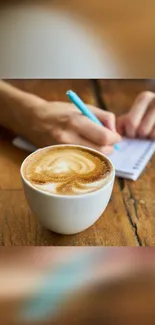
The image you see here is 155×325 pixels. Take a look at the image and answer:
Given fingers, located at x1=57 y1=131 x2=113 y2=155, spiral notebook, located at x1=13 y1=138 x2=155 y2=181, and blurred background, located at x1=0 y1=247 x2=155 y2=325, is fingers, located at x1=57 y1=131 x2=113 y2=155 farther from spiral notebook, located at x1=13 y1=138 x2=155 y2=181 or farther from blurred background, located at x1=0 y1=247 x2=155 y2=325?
blurred background, located at x1=0 y1=247 x2=155 y2=325

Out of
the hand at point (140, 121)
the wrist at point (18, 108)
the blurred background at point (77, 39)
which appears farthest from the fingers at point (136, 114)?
the blurred background at point (77, 39)

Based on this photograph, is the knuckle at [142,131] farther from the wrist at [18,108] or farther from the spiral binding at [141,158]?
the wrist at [18,108]

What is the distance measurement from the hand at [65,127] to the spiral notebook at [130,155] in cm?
1

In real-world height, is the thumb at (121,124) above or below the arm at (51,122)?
below

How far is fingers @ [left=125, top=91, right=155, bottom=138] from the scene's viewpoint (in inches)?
21.2

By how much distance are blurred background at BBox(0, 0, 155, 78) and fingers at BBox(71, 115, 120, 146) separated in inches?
10.2

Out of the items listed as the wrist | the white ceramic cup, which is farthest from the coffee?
the wrist

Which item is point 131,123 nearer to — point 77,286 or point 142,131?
point 142,131

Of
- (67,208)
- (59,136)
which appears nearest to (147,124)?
(59,136)

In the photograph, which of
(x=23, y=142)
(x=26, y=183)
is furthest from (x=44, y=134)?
(x=26, y=183)

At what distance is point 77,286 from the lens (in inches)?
14.1

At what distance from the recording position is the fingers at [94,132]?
1.59 feet

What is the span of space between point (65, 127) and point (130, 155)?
0.25 ft

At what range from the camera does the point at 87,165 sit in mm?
408
